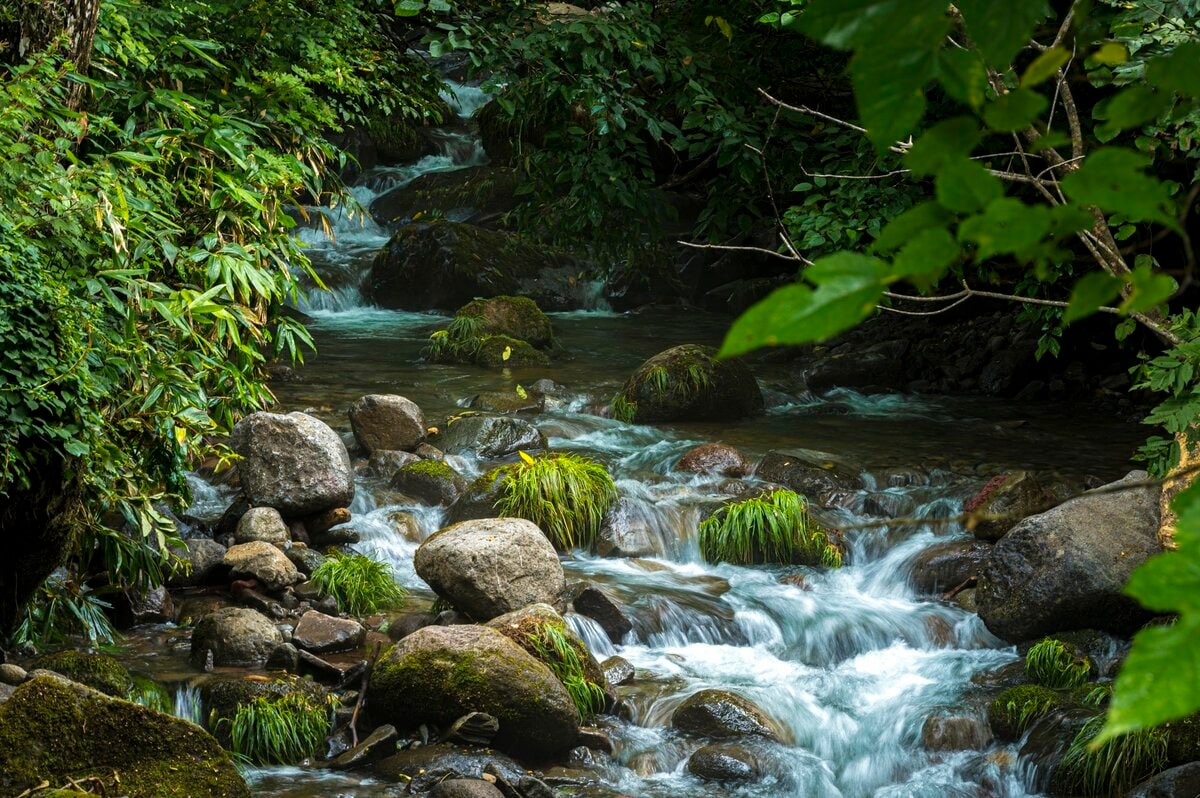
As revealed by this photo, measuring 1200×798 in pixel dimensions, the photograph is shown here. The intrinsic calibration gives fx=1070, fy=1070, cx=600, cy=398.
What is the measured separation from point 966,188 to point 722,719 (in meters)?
5.61

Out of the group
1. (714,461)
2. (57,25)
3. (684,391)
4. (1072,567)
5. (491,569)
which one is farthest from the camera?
(684,391)

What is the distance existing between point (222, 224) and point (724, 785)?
429 centimetres

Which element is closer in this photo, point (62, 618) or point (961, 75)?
point (961, 75)

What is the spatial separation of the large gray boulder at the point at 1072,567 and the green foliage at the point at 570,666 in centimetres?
270

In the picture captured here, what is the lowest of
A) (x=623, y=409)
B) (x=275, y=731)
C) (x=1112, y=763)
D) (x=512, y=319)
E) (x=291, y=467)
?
(x=1112, y=763)

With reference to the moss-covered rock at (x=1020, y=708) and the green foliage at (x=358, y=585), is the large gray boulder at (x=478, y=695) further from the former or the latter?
the moss-covered rock at (x=1020, y=708)

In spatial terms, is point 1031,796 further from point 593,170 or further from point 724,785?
point 593,170

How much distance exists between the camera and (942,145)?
824 mm

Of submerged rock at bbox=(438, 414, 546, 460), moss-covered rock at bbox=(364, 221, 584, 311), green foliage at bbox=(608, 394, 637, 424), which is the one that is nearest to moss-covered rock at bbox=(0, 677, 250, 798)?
submerged rock at bbox=(438, 414, 546, 460)

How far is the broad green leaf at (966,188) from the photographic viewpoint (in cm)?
Answer: 79

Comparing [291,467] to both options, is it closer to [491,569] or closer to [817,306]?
[491,569]

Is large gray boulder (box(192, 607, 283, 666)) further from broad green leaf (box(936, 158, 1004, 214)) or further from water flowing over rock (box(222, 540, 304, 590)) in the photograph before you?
broad green leaf (box(936, 158, 1004, 214))

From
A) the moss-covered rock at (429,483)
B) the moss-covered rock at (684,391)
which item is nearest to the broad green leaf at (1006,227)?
the moss-covered rock at (429,483)

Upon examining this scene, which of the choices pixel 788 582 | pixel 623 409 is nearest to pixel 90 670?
pixel 788 582
